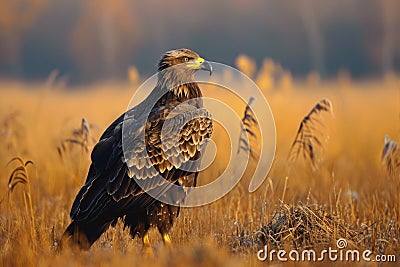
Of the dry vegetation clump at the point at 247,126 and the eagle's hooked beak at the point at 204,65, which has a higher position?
the eagle's hooked beak at the point at 204,65

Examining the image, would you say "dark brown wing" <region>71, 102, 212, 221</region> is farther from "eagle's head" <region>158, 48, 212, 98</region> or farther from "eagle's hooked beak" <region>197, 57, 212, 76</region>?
"eagle's hooked beak" <region>197, 57, 212, 76</region>

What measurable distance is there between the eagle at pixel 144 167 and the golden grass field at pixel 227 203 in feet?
0.85

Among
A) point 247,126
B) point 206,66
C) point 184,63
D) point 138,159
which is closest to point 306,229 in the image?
point 247,126

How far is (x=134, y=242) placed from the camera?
6.93 m

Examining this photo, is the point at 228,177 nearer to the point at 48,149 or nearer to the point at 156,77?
the point at 156,77

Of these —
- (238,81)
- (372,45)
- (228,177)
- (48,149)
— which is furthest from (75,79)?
(228,177)

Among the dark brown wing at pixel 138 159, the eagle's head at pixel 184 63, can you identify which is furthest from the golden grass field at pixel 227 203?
the eagle's head at pixel 184 63

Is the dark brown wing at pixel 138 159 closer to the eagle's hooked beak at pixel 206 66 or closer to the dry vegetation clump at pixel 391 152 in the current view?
the eagle's hooked beak at pixel 206 66

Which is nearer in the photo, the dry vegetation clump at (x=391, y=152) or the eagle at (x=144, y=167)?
the eagle at (x=144, y=167)

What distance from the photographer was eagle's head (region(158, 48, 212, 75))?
7.33 metres

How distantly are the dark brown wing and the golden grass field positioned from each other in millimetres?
461

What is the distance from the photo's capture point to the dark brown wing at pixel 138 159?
6367 mm

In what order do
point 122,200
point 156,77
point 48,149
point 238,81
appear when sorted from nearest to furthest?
point 122,200
point 156,77
point 238,81
point 48,149

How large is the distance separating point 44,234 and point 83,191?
21.7 inches
